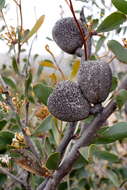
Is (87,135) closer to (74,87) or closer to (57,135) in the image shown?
(74,87)

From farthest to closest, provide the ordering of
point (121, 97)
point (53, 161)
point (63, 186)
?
point (63, 186) < point (53, 161) < point (121, 97)

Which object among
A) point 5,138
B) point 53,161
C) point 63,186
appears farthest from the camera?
point 63,186

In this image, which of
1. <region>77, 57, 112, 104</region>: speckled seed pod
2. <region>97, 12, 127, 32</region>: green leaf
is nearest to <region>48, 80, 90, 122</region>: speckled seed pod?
<region>77, 57, 112, 104</region>: speckled seed pod

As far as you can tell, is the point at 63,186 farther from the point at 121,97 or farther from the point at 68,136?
the point at 121,97

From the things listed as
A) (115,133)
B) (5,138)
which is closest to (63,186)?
(5,138)

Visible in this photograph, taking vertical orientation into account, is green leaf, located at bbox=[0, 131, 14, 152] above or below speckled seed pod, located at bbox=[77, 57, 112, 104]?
below

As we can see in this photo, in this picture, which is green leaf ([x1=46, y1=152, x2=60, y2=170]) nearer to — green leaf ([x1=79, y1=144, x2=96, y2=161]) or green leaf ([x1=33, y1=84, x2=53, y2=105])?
green leaf ([x1=79, y1=144, x2=96, y2=161])
